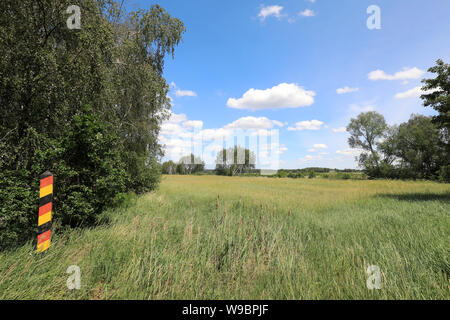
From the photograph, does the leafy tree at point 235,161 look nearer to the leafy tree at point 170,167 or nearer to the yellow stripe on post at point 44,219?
the leafy tree at point 170,167

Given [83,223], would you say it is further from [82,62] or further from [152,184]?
[152,184]

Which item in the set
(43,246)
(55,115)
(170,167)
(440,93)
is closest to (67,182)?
(43,246)

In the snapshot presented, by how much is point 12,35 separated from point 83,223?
603cm

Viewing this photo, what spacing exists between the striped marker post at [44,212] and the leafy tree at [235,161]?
8104cm

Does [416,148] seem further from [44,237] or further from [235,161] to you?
[235,161]

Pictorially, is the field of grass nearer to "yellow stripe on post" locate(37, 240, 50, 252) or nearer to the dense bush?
"yellow stripe on post" locate(37, 240, 50, 252)

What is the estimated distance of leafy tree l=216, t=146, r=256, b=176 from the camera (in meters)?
87.7

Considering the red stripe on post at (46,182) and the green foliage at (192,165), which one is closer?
the red stripe on post at (46,182)

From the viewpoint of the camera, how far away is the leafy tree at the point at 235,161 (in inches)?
3452

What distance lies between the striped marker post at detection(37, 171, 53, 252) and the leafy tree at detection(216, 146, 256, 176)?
81.0 m

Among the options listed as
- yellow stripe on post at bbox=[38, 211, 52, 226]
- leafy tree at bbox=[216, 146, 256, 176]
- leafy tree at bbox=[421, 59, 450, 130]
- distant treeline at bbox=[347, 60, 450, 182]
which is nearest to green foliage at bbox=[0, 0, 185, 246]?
yellow stripe on post at bbox=[38, 211, 52, 226]

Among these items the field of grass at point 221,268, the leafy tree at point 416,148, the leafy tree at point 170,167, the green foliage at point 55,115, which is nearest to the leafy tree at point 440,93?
the field of grass at point 221,268

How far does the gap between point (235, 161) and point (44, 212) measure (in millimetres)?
85165
